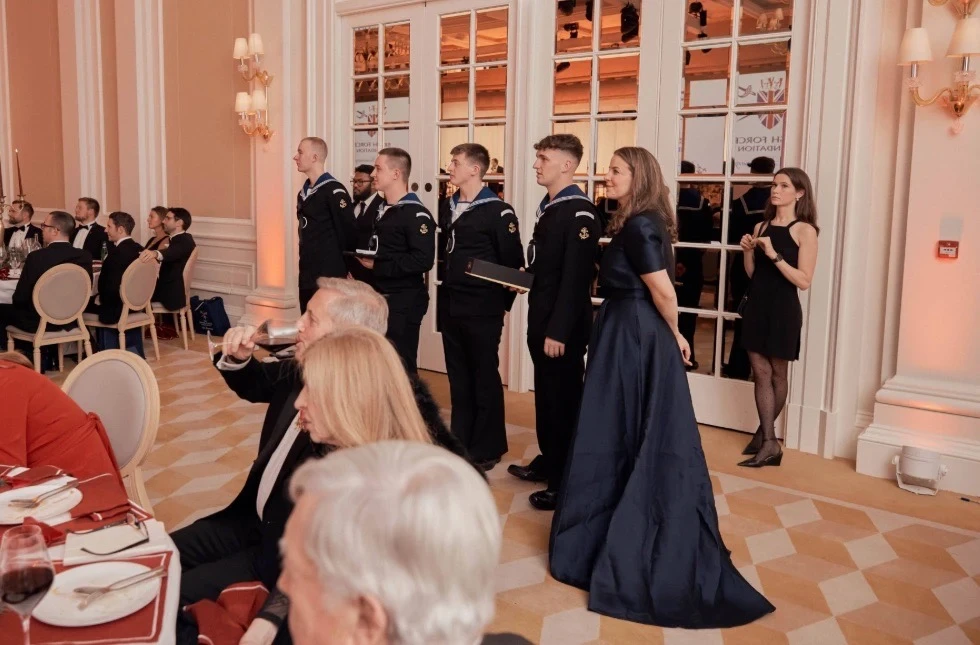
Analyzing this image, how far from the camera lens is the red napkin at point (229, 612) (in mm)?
1828

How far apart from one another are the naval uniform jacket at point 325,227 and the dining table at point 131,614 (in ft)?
13.6

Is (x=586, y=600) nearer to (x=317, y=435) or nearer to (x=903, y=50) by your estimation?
(x=317, y=435)

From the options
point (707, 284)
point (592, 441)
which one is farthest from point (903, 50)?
point (592, 441)

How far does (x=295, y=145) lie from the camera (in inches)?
292

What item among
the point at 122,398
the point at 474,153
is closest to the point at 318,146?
the point at 474,153

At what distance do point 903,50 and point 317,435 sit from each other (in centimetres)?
376

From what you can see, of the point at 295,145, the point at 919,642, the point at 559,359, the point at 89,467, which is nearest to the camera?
the point at 89,467

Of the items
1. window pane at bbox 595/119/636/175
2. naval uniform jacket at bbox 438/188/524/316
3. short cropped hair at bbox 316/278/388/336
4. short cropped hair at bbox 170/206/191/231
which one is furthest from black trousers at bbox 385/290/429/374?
short cropped hair at bbox 170/206/191/231

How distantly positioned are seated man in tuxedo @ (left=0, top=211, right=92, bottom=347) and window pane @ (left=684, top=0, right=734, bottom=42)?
183 inches

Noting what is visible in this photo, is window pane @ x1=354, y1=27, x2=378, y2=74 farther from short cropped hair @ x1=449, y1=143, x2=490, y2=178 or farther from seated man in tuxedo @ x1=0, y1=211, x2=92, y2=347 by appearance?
short cropped hair @ x1=449, y1=143, x2=490, y2=178

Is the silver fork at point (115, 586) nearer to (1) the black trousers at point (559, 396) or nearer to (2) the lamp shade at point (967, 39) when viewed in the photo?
(1) the black trousers at point (559, 396)

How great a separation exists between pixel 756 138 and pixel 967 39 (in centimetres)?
126

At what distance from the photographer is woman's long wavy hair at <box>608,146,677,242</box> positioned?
335 centimetres

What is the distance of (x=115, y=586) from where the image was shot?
148cm
